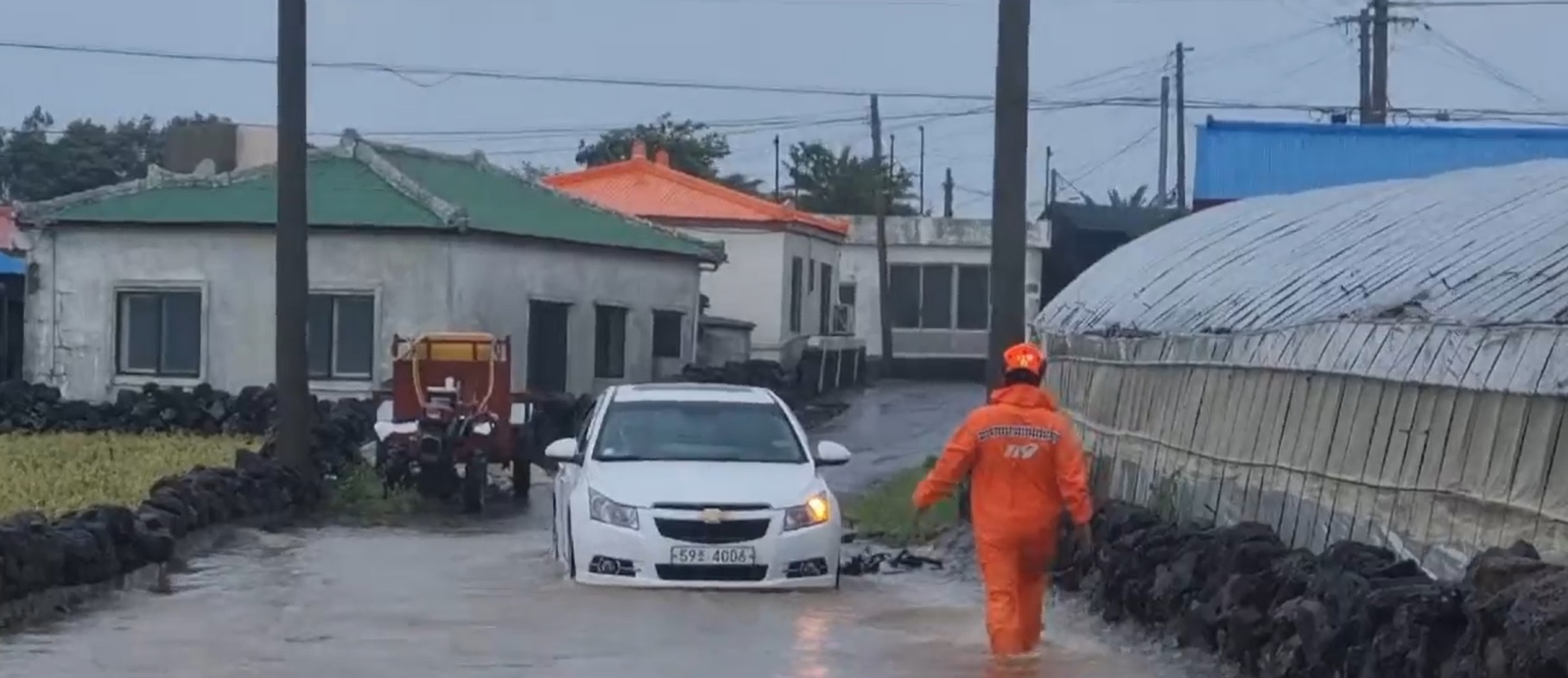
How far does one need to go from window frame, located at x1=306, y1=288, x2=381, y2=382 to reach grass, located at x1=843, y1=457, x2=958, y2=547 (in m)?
11.0

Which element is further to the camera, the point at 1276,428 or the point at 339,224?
the point at 339,224

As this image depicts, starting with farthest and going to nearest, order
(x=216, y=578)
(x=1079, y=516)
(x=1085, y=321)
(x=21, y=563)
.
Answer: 1. (x=1085, y=321)
2. (x=216, y=578)
3. (x=21, y=563)
4. (x=1079, y=516)

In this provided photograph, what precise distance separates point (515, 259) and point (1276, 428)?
22.8 meters

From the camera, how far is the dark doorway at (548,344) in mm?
38750

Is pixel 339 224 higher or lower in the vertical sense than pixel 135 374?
higher

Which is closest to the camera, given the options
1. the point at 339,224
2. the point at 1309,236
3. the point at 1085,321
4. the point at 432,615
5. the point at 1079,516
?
the point at 1079,516

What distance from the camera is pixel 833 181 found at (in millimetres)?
86312

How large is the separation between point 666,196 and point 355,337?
17556 millimetres

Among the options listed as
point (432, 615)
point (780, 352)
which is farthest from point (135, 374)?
point (432, 615)

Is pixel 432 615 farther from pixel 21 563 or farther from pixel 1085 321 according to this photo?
pixel 1085 321

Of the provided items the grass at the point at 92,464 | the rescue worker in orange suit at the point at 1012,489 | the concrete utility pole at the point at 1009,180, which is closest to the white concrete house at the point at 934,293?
the grass at the point at 92,464

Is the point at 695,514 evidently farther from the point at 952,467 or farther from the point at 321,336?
the point at 321,336

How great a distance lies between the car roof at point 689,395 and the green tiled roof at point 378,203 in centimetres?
1758

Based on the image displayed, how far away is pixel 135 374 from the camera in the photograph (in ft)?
121
